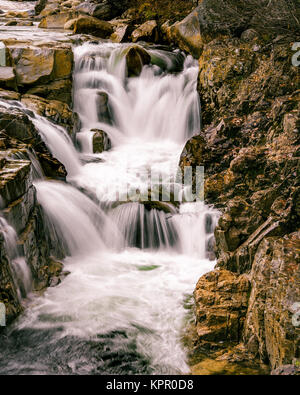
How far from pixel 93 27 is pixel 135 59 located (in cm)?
474

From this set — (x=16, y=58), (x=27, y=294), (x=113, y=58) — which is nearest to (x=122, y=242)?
(x=27, y=294)

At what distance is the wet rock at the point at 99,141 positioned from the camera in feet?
33.5

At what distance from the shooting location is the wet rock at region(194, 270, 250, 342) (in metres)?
4.25

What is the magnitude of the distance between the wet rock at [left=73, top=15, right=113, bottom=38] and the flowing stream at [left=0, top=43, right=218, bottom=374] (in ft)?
7.43

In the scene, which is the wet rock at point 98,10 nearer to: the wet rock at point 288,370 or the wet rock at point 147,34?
the wet rock at point 147,34

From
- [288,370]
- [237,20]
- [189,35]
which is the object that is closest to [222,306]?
[288,370]

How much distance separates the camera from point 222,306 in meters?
4.38

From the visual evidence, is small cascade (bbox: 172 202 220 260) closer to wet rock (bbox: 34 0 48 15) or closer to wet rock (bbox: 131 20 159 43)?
wet rock (bbox: 131 20 159 43)

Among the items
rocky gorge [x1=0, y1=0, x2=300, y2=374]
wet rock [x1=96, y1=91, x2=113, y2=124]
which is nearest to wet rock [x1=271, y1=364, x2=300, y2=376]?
rocky gorge [x1=0, y1=0, x2=300, y2=374]

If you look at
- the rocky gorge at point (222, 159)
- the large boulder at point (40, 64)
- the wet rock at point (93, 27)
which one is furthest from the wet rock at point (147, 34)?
the large boulder at point (40, 64)

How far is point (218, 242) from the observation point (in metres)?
5.46

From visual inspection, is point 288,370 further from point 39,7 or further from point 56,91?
point 39,7

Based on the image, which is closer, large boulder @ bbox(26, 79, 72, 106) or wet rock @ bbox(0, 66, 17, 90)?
wet rock @ bbox(0, 66, 17, 90)

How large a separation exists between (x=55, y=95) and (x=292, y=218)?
8020 millimetres
